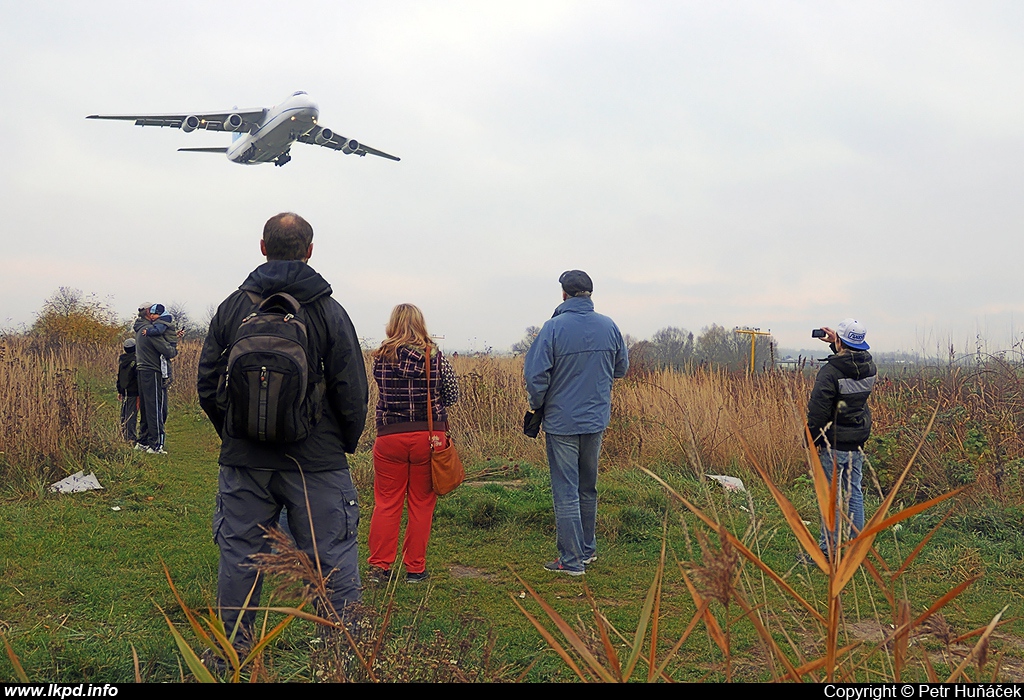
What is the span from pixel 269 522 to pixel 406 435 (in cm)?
162

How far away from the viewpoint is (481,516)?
6.13 m

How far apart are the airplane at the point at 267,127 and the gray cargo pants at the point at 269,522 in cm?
2151

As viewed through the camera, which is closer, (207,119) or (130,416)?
(130,416)

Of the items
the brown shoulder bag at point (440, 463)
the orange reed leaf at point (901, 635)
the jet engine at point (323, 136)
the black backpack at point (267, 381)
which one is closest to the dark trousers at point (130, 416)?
the brown shoulder bag at point (440, 463)

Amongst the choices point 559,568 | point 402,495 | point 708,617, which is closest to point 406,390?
point 402,495

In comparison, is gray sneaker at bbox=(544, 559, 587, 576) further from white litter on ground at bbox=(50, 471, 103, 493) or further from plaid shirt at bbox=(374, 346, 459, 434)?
white litter on ground at bbox=(50, 471, 103, 493)

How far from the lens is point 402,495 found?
464cm

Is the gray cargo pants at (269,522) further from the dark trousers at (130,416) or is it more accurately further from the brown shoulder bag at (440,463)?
the dark trousers at (130,416)

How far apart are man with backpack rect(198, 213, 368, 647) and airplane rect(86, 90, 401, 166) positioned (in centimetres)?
2120

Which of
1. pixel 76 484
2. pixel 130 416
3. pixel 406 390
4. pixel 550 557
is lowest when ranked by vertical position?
pixel 550 557

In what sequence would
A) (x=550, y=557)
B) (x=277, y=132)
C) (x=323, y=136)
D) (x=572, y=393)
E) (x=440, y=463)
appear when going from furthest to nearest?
(x=323, y=136) → (x=277, y=132) → (x=550, y=557) → (x=572, y=393) → (x=440, y=463)

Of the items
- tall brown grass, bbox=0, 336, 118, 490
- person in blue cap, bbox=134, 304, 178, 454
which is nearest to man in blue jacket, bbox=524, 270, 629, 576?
tall brown grass, bbox=0, 336, 118, 490

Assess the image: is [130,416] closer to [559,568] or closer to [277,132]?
[559,568]

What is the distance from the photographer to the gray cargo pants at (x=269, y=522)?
9.36 feet
